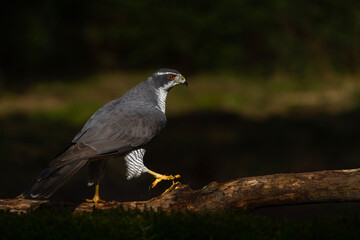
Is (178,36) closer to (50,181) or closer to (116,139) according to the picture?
(116,139)

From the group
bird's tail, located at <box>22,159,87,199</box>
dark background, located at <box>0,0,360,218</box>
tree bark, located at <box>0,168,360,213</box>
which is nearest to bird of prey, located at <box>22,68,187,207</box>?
bird's tail, located at <box>22,159,87,199</box>

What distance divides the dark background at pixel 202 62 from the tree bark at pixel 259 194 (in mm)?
4500

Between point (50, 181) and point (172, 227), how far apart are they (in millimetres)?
998

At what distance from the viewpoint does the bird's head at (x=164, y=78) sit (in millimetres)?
4820

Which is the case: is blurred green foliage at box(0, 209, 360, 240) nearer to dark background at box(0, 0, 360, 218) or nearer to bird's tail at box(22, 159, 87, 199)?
bird's tail at box(22, 159, 87, 199)

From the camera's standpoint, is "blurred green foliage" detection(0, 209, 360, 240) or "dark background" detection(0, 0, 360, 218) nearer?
"blurred green foliage" detection(0, 209, 360, 240)

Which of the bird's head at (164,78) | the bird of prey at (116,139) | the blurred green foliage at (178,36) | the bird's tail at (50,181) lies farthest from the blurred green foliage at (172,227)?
the blurred green foliage at (178,36)

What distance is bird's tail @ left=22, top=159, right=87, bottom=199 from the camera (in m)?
3.68

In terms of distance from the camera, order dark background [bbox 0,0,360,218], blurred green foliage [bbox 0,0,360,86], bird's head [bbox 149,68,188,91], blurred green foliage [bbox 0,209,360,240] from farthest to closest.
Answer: blurred green foliage [bbox 0,0,360,86] < dark background [bbox 0,0,360,218] < bird's head [bbox 149,68,188,91] < blurred green foliage [bbox 0,209,360,240]

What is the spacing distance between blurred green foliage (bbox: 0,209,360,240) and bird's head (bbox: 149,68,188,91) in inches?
61.6

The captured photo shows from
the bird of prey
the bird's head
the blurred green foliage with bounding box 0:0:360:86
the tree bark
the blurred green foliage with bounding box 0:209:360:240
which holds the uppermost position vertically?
the blurred green foliage with bounding box 0:0:360:86

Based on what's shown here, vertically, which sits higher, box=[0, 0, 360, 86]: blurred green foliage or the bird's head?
box=[0, 0, 360, 86]: blurred green foliage

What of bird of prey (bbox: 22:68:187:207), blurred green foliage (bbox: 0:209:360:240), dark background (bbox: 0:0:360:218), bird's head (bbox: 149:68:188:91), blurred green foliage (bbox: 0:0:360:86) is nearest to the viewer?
blurred green foliage (bbox: 0:209:360:240)

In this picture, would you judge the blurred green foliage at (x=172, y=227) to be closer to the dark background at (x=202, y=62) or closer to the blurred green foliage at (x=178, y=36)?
the dark background at (x=202, y=62)
